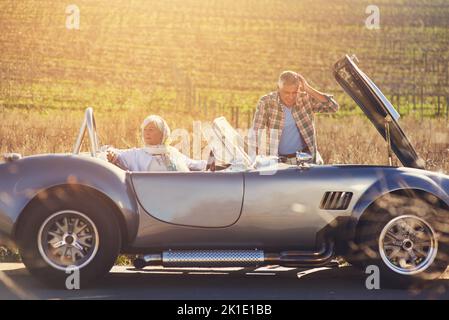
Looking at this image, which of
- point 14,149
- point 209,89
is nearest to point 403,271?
point 14,149

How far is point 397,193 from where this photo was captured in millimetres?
7820

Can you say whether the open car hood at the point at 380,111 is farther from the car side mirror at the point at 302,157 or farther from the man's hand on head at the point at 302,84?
the man's hand on head at the point at 302,84

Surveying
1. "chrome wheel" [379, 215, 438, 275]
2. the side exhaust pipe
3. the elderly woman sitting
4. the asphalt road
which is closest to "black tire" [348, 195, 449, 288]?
"chrome wheel" [379, 215, 438, 275]

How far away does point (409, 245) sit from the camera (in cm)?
777

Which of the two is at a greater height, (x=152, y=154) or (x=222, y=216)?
(x=152, y=154)

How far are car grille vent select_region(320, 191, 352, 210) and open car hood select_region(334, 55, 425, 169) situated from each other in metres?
0.80

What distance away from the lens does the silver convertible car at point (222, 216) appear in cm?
750

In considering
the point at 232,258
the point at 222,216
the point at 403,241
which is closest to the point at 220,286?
the point at 232,258

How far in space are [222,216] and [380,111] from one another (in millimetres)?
1629

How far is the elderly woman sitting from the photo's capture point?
8.20 metres

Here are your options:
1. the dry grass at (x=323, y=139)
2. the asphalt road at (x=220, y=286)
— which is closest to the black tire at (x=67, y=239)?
the asphalt road at (x=220, y=286)

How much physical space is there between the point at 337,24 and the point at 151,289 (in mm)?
55722

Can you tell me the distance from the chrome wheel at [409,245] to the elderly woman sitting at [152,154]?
1728 millimetres

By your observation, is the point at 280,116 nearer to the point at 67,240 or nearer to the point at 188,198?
the point at 188,198
